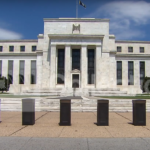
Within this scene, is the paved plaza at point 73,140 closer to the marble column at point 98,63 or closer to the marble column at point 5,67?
the marble column at point 98,63

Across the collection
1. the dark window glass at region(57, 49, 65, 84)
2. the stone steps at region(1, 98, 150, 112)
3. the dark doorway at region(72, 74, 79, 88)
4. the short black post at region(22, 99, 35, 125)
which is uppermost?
the dark window glass at region(57, 49, 65, 84)

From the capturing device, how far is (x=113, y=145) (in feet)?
19.6

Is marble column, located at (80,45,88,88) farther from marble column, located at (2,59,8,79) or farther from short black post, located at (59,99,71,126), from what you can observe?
short black post, located at (59,99,71,126)

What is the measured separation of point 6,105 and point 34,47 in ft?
129

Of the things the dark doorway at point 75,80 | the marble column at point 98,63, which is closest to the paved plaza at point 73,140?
the marble column at point 98,63

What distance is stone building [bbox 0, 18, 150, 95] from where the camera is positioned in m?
43.1

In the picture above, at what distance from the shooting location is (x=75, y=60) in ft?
150

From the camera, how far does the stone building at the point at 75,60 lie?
4309 cm

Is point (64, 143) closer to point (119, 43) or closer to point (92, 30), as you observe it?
point (92, 30)

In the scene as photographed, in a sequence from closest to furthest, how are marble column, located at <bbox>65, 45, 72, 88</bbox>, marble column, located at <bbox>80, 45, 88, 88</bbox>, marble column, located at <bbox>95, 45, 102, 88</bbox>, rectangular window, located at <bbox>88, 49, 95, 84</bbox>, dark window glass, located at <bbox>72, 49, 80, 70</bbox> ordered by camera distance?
marble column, located at <bbox>80, 45, 88, 88</bbox>
marble column, located at <bbox>65, 45, 72, 88</bbox>
marble column, located at <bbox>95, 45, 102, 88</bbox>
rectangular window, located at <bbox>88, 49, 95, 84</bbox>
dark window glass, located at <bbox>72, 49, 80, 70</bbox>

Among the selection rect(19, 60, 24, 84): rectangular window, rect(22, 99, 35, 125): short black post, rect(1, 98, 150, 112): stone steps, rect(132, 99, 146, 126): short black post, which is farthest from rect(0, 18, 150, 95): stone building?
rect(22, 99, 35, 125): short black post

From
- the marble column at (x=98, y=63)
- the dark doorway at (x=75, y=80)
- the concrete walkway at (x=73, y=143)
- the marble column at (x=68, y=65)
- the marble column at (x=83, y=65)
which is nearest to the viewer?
the concrete walkway at (x=73, y=143)

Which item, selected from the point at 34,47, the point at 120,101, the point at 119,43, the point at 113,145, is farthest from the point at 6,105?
the point at 119,43

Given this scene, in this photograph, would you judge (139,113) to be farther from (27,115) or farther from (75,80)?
(75,80)
